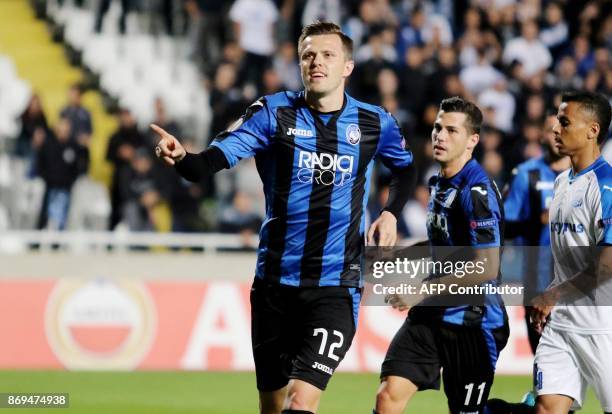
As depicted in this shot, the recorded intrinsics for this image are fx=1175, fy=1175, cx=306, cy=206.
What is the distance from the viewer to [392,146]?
A: 7016 millimetres

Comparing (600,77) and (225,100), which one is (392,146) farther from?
(600,77)

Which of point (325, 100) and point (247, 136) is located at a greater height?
point (325, 100)

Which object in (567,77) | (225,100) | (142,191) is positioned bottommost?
(142,191)

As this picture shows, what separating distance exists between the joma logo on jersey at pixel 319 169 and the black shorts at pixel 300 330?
0.61 m

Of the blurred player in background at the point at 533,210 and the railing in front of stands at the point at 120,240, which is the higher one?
the railing in front of stands at the point at 120,240

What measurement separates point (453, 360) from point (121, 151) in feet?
27.9

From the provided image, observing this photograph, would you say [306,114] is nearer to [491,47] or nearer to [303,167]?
[303,167]

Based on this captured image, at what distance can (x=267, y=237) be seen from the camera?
6.78 metres

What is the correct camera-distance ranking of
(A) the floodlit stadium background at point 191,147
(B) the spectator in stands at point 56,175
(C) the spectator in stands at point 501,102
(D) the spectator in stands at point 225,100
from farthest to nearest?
(C) the spectator in stands at point 501,102, (D) the spectator in stands at point 225,100, (B) the spectator in stands at point 56,175, (A) the floodlit stadium background at point 191,147

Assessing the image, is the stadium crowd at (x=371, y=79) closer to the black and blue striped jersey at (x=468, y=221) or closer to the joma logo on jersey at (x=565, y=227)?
the black and blue striped jersey at (x=468, y=221)

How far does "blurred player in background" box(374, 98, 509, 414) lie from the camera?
6.90 metres

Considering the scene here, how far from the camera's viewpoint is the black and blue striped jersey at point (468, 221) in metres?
6.89

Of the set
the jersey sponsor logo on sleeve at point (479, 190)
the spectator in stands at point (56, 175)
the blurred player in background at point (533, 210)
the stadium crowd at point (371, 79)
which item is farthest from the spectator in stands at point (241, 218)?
the jersey sponsor logo on sleeve at point (479, 190)

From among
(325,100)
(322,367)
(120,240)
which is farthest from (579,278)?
(120,240)
